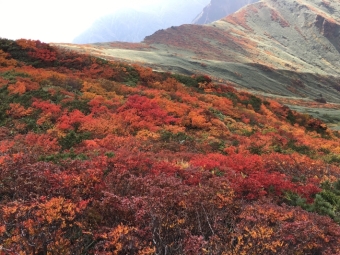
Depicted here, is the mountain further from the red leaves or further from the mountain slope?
the red leaves

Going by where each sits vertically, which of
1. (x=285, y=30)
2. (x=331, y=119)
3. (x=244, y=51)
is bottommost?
(x=331, y=119)

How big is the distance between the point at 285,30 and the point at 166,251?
554 feet

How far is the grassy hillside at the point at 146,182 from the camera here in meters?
5.32

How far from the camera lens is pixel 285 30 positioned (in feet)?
498

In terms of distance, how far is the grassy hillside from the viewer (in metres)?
5.32

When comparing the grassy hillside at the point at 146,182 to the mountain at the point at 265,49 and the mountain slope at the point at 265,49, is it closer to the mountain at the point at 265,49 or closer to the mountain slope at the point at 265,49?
the mountain at the point at 265,49

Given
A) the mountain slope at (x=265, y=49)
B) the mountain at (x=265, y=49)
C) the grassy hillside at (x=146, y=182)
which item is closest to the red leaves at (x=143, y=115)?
the grassy hillside at (x=146, y=182)

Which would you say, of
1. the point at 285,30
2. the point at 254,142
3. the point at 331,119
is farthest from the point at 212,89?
the point at 285,30

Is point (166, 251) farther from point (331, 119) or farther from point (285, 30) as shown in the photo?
point (285, 30)

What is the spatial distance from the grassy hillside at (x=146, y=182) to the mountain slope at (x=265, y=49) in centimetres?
4737

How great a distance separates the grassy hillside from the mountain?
4703cm

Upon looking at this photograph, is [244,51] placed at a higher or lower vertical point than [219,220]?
higher

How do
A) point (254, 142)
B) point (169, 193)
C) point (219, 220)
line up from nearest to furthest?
1. point (219, 220)
2. point (169, 193)
3. point (254, 142)

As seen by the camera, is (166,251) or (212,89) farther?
(212,89)
